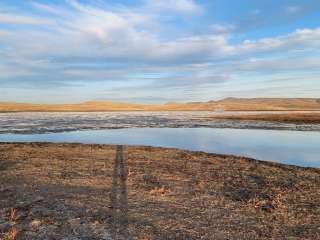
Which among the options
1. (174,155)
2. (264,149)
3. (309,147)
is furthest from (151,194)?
(309,147)

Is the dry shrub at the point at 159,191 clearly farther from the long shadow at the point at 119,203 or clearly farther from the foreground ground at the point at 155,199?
the long shadow at the point at 119,203

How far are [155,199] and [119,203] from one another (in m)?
1.10

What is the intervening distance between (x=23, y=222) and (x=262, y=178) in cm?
907

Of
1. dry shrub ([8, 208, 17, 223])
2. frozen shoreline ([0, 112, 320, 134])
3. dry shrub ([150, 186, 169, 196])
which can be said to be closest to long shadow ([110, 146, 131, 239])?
dry shrub ([150, 186, 169, 196])

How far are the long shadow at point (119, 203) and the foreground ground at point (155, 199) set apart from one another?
0.8 inches

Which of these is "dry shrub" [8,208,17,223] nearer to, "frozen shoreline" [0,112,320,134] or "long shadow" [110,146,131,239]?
"long shadow" [110,146,131,239]

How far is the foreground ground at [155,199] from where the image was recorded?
8.03 m

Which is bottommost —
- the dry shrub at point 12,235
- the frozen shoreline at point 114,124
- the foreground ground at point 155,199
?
the foreground ground at point 155,199

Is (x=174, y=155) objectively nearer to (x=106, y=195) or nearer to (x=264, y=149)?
(x=264, y=149)

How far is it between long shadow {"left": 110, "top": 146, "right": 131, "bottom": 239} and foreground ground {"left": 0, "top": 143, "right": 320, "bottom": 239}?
0.8 inches

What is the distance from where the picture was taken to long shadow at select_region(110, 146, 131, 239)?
785 cm

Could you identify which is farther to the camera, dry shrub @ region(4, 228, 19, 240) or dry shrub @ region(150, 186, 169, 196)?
dry shrub @ region(150, 186, 169, 196)

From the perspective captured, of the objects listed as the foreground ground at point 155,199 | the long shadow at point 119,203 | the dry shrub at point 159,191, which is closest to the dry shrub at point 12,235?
the foreground ground at point 155,199

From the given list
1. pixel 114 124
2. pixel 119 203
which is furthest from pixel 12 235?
pixel 114 124
